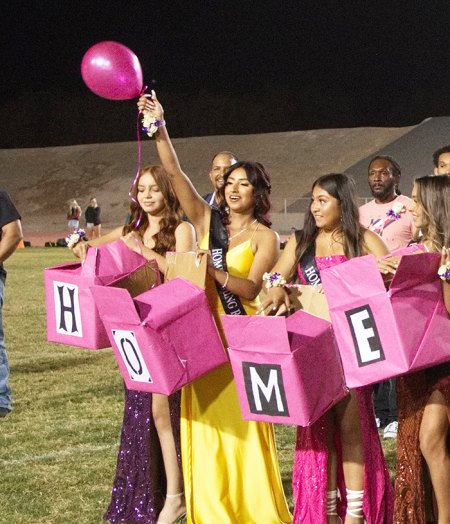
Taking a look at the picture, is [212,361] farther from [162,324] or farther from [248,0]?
[248,0]

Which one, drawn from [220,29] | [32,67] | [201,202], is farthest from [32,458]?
[32,67]

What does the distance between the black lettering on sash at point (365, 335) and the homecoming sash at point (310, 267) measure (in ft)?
1.75

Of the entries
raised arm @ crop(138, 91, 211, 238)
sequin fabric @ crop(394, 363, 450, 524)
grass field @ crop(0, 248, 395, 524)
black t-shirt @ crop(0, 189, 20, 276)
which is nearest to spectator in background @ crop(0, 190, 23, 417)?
black t-shirt @ crop(0, 189, 20, 276)

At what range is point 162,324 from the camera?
3.22 meters

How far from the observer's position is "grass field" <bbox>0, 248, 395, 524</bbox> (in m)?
4.36

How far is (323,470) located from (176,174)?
4.49ft

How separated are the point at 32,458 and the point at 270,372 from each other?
2568 mm

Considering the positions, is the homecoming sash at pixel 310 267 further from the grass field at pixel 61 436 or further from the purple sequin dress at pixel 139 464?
the grass field at pixel 61 436

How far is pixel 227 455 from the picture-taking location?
12.7 feet

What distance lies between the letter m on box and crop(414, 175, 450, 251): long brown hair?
0.78m

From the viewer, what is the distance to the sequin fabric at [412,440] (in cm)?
333

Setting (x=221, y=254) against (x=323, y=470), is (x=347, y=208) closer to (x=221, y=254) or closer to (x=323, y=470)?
(x=221, y=254)

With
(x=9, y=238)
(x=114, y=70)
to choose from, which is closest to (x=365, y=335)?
(x=114, y=70)

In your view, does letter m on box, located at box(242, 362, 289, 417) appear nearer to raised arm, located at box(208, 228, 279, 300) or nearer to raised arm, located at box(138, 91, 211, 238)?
raised arm, located at box(208, 228, 279, 300)
